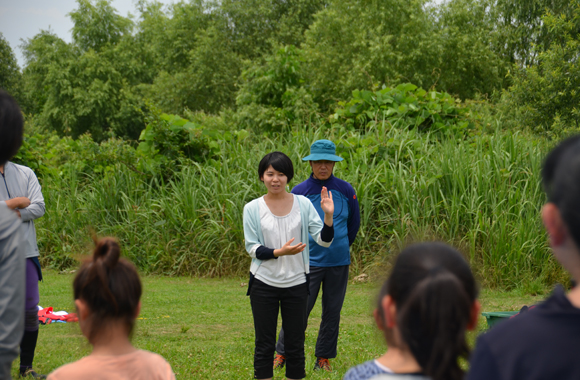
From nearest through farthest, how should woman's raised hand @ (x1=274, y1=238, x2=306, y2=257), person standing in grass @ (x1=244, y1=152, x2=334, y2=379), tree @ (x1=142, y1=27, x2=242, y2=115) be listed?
woman's raised hand @ (x1=274, y1=238, x2=306, y2=257)
person standing in grass @ (x1=244, y1=152, x2=334, y2=379)
tree @ (x1=142, y1=27, x2=242, y2=115)

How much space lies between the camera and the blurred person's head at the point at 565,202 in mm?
1247

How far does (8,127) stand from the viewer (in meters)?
2.02

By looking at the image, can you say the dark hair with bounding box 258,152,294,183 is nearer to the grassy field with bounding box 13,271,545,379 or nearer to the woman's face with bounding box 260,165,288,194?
the woman's face with bounding box 260,165,288,194

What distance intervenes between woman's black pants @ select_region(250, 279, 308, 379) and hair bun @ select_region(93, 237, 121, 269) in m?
2.27

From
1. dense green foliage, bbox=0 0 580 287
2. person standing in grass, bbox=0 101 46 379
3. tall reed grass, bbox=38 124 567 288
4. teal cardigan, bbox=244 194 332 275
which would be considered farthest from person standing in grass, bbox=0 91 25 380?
tall reed grass, bbox=38 124 567 288

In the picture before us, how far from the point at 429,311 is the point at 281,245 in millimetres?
2795

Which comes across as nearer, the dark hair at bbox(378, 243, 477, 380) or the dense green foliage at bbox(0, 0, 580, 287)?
the dark hair at bbox(378, 243, 477, 380)

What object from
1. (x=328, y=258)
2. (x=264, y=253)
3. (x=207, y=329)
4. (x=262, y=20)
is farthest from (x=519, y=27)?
(x=264, y=253)

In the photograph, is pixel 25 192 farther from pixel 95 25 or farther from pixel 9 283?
pixel 95 25

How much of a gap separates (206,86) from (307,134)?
24.5 metres

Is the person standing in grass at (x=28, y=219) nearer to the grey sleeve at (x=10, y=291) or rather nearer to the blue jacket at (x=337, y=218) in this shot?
the blue jacket at (x=337, y=218)

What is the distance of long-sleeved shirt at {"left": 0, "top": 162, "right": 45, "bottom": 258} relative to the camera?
173 inches

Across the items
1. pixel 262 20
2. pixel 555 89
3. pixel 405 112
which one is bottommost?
pixel 405 112

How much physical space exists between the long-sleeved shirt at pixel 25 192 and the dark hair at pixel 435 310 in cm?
358
